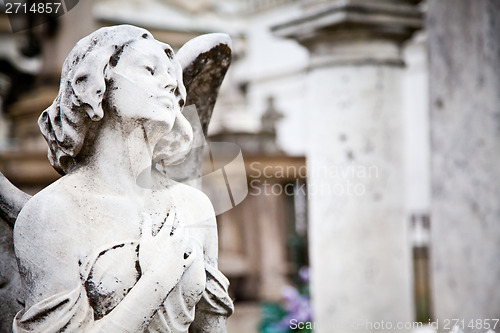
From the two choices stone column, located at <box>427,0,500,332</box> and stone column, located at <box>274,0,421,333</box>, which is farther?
stone column, located at <box>274,0,421,333</box>

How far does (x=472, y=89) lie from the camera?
9.94ft

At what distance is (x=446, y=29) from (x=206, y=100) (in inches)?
69.2

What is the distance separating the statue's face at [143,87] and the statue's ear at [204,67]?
0.23 meters

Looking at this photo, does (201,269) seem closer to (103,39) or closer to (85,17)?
(103,39)

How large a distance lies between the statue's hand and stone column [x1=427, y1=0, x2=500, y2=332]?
78.9 inches

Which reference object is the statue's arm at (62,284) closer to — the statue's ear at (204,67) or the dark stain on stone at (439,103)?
the statue's ear at (204,67)

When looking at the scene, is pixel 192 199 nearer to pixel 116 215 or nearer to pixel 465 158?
pixel 116 215

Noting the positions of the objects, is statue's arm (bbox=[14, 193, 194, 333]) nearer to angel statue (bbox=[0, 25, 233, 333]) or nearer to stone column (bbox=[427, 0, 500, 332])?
angel statue (bbox=[0, 25, 233, 333])

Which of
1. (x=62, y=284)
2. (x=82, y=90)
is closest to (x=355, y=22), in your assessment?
(x=82, y=90)

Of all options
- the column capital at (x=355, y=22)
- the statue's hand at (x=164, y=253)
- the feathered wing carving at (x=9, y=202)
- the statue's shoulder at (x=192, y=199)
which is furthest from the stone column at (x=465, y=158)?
the feathered wing carving at (x=9, y=202)

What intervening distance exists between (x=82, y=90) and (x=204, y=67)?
0.45 metres

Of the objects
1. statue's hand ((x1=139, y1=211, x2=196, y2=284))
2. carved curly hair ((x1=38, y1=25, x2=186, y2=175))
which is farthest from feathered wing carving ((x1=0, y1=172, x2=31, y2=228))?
statue's hand ((x1=139, y1=211, x2=196, y2=284))

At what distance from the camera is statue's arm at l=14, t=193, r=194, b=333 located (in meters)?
1.31

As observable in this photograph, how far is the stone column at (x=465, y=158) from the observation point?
9.73 ft
